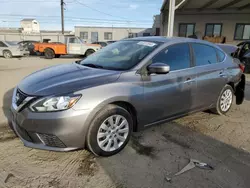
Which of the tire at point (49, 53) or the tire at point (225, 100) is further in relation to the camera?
the tire at point (49, 53)

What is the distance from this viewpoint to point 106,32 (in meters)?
35.8

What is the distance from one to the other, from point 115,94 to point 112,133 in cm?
56

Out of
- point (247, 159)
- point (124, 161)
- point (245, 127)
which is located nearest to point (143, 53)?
point (124, 161)

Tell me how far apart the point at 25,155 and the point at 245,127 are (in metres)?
3.79

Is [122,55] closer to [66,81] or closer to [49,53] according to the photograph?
[66,81]

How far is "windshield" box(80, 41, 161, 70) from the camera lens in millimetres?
3098

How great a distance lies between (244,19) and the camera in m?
19.4

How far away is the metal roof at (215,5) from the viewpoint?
16716 millimetres

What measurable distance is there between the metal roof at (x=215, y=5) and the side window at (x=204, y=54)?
1329cm

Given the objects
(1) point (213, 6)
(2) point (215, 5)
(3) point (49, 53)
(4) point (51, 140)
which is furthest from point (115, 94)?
(1) point (213, 6)

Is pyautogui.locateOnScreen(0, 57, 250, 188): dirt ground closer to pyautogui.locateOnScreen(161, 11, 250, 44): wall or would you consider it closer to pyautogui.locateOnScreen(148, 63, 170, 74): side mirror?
pyautogui.locateOnScreen(148, 63, 170, 74): side mirror

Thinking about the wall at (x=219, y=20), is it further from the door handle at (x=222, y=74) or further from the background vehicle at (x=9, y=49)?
the door handle at (x=222, y=74)

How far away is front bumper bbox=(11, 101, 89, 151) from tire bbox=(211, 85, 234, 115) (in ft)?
9.83

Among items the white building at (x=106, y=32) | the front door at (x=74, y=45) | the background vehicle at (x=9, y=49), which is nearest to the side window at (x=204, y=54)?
the front door at (x=74, y=45)
